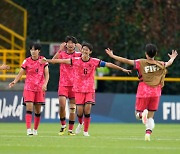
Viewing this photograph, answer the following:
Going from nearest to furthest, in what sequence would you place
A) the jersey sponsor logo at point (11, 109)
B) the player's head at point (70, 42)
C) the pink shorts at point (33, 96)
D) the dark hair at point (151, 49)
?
the dark hair at point (151, 49), the pink shorts at point (33, 96), the player's head at point (70, 42), the jersey sponsor logo at point (11, 109)

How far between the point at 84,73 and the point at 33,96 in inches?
56.2

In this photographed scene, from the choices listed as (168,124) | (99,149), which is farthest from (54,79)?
(99,149)

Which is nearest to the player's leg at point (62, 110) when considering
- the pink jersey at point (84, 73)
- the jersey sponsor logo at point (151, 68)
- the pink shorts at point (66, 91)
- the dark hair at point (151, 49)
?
the pink shorts at point (66, 91)

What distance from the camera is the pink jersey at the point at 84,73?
22.1 metres

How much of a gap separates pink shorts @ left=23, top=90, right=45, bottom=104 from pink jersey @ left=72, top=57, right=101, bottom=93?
3.01 feet

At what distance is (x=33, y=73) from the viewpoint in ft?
74.4

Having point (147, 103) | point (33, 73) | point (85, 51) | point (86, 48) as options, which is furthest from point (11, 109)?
point (147, 103)

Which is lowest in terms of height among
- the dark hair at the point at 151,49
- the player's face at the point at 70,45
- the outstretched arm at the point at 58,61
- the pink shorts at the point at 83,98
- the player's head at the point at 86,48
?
the pink shorts at the point at 83,98

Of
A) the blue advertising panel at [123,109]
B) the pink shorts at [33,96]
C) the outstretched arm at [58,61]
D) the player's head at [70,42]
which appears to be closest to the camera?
the outstretched arm at [58,61]

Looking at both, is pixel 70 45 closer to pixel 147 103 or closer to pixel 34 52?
pixel 34 52

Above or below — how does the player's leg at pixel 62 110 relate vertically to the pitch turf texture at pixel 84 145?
above

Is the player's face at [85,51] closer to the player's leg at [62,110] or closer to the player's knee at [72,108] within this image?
the player's leg at [62,110]

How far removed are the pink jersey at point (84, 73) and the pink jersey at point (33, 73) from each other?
3.03ft

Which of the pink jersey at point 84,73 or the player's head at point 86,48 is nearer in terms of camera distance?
the player's head at point 86,48
